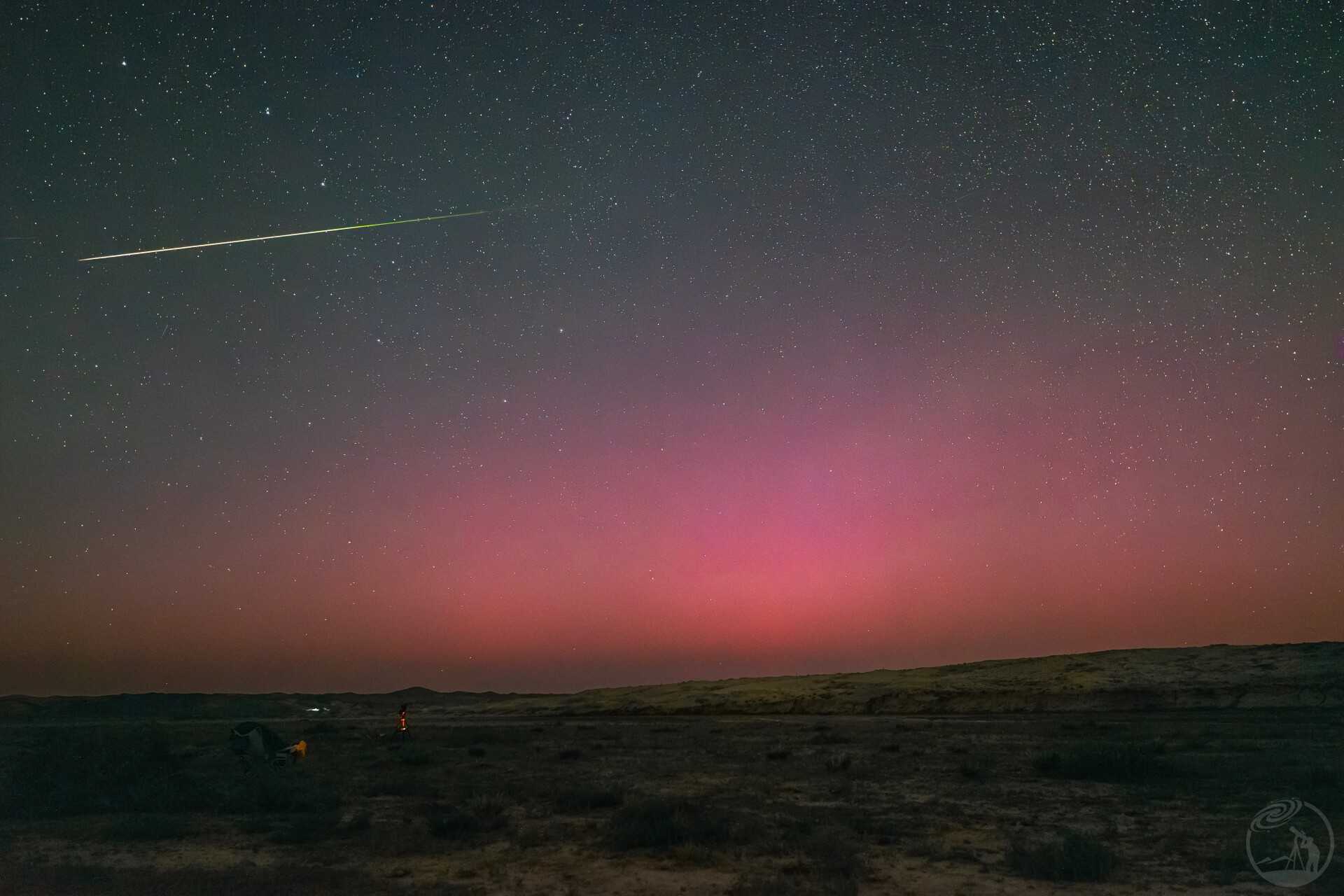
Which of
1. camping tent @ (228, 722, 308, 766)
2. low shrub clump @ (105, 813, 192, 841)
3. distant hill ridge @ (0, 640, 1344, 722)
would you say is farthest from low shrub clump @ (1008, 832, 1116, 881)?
distant hill ridge @ (0, 640, 1344, 722)

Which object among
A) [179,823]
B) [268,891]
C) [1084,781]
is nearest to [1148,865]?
[1084,781]

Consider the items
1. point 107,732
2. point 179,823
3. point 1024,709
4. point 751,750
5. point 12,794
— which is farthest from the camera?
point 1024,709

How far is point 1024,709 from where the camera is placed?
65.2 m

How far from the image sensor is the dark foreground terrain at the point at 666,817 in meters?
Result: 13.2

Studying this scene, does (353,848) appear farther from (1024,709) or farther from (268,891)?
(1024,709)

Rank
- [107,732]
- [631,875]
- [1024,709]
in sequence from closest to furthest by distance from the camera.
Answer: [631,875], [107,732], [1024,709]

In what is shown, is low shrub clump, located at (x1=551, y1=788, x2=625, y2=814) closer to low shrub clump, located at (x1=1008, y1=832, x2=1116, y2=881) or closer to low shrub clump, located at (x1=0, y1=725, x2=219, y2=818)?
low shrub clump, located at (x1=0, y1=725, x2=219, y2=818)

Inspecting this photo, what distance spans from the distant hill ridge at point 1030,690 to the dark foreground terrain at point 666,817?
99.4 ft

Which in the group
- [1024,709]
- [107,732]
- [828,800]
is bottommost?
[1024,709]

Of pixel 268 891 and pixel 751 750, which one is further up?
pixel 268 891

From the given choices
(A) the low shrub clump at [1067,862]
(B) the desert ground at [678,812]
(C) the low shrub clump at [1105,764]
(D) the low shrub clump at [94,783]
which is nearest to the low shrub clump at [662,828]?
(B) the desert ground at [678,812]

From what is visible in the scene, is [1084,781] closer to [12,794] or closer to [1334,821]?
[1334,821]

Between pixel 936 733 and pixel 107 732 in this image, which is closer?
pixel 107 732

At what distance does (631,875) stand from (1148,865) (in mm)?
7857
